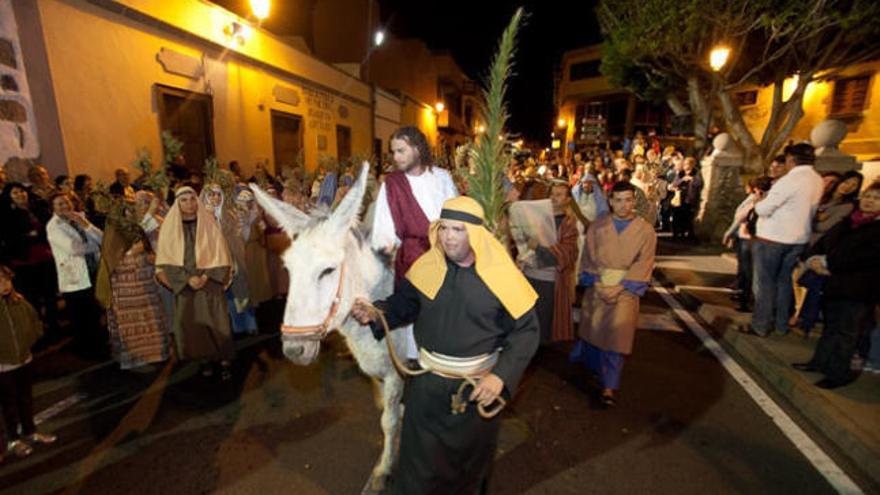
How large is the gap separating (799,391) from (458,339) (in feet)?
13.7

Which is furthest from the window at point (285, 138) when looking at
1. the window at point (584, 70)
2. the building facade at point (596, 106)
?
the window at point (584, 70)

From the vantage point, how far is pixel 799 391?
4.15m

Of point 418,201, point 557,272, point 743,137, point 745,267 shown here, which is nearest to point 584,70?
point 743,137

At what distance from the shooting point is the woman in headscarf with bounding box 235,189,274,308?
262 inches

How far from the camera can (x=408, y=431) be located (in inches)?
94.5

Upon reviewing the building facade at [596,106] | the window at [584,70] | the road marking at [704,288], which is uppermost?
the window at [584,70]

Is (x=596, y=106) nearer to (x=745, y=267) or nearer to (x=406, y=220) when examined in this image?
(x=745, y=267)

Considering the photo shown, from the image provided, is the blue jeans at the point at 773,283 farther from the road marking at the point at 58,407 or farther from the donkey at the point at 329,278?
the road marking at the point at 58,407

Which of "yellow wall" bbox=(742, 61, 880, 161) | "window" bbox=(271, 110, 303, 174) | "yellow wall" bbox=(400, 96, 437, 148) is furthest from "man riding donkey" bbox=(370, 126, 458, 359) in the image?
"yellow wall" bbox=(400, 96, 437, 148)

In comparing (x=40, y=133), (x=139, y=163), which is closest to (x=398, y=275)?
(x=139, y=163)

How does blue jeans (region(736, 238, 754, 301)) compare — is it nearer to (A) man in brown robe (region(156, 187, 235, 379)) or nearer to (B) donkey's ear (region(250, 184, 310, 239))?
(B) donkey's ear (region(250, 184, 310, 239))

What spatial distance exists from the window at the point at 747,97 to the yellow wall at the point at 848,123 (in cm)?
27

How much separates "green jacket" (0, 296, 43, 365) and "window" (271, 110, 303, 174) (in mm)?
10070

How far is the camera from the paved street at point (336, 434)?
316cm
